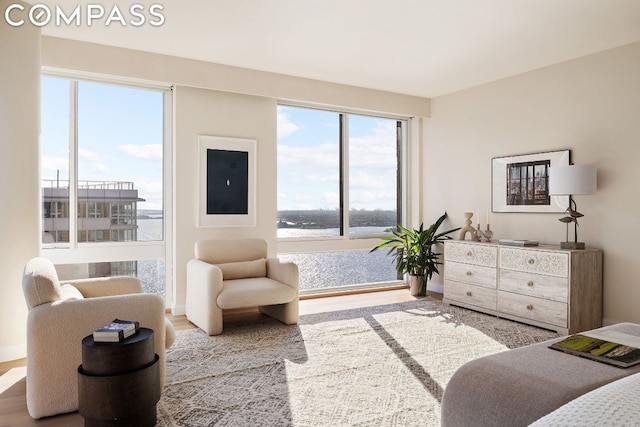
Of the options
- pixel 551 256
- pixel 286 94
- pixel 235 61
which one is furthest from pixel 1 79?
pixel 551 256

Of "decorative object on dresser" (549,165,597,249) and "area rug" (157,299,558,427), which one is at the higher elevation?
"decorative object on dresser" (549,165,597,249)

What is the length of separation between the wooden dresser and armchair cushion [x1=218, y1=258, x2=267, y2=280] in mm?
2200

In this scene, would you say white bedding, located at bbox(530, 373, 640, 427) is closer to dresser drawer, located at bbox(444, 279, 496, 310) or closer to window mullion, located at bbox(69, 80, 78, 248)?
dresser drawer, located at bbox(444, 279, 496, 310)

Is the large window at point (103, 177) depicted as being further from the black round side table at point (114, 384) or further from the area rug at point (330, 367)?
the black round side table at point (114, 384)

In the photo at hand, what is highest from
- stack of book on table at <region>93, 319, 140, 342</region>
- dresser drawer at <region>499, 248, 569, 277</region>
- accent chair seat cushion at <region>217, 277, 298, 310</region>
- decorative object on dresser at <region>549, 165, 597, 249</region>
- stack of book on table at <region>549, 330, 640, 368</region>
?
decorative object on dresser at <region>549, 165, 597, 249</region>

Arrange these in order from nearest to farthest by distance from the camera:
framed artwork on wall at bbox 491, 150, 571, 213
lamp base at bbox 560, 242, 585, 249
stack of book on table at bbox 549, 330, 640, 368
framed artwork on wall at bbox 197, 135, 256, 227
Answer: stack of book on table at bbox 549, 330, 640, 368 → lamp base at bbox 560, 242, 585, 249 → framed artwork on wall at bbox 491, 150, 571, 213 → framed artwork on wall at bbox 197, 135, 256, 227

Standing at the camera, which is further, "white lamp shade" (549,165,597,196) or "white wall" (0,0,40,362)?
"white lamp shade" (549,165,597,196)

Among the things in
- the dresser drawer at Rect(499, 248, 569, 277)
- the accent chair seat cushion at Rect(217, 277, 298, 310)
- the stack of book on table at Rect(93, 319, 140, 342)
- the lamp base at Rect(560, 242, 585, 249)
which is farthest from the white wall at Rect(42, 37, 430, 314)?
the lamp base at Rect(560, 242, 585, 249)

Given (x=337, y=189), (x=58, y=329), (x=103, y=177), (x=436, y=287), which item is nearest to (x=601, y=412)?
(x=58, y=329)

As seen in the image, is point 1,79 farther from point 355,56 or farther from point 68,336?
point 355,56

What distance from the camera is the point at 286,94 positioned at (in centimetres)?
504

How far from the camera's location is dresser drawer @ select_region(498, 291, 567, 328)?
13.0ft

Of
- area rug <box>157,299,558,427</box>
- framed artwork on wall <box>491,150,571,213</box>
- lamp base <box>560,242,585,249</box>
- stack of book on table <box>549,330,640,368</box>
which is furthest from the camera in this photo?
framed artwork on wall <box>491,150,571,213</box>

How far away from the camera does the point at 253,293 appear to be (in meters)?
3.89
